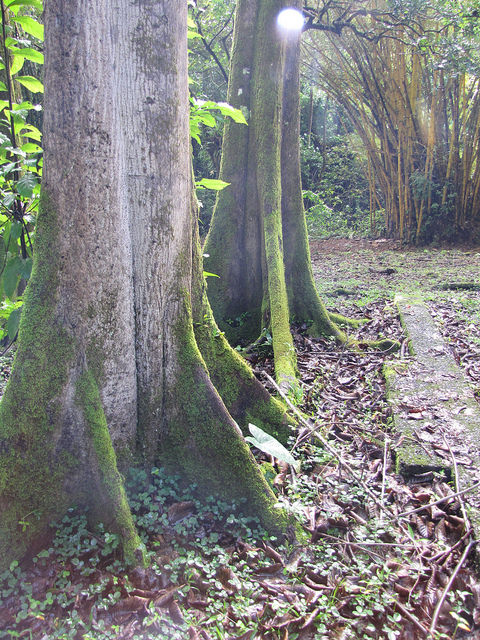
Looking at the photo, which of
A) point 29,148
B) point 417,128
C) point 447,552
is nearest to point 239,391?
point 447,552

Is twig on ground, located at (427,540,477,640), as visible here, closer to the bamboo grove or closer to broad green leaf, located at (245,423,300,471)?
broad green leaf, located at (245,423,300,471)

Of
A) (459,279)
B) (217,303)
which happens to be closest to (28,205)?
(217,303)

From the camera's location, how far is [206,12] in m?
11.7

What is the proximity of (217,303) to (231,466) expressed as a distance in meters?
2.76

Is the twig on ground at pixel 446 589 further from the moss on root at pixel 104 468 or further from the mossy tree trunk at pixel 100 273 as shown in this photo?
the moss on root at pixel 104 468

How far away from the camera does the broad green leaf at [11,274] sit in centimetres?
246

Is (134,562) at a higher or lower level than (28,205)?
lower

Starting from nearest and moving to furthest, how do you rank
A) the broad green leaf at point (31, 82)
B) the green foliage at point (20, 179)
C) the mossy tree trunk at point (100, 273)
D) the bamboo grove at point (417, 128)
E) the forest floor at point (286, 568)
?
the forest floor at point (286, 568)
the mossy tree trunk at point (100, 273)
the green foliage at point (20, 179)
the broad green leaf at point (31, 82)
the bamboo grove at point (417, 128)

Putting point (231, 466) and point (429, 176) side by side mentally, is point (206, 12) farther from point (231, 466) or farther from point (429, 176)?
point (231, 466)

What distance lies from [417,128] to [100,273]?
10402 mm

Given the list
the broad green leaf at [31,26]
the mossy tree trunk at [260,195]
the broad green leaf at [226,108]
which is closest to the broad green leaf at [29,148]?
the broad green leaf at [31,26]

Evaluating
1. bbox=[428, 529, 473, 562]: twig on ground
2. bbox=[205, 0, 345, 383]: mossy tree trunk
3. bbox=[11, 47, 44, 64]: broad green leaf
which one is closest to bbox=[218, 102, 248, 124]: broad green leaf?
bbox=[11, 47, 44, 64]: broad green leaf

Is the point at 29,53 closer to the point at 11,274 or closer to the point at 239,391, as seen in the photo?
the point at 11,274

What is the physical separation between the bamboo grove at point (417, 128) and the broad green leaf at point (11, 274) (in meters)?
9.36
